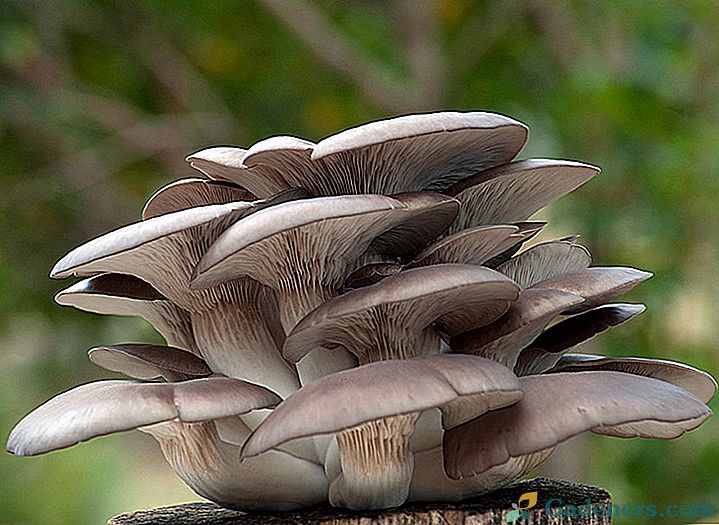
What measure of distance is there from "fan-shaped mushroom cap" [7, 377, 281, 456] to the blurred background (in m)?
2.07

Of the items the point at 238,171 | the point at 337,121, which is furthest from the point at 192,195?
the point at 337,121

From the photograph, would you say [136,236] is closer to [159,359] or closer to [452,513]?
[159,359]

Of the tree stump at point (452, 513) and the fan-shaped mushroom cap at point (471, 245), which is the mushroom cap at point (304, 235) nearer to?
the fan-shaped mushroom cap at point (471, 245)

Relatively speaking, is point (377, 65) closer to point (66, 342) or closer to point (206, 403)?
point (66, 342)

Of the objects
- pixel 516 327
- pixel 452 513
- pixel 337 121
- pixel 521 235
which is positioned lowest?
pixel 452 513

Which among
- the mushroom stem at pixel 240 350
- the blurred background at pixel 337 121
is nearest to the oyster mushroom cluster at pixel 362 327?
the mushroom stem at pixel 240 350

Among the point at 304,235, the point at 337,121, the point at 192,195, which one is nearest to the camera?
the point at 304,235

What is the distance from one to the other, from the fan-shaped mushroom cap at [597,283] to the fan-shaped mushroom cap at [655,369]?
0.08 meters

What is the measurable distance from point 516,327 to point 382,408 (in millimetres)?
204

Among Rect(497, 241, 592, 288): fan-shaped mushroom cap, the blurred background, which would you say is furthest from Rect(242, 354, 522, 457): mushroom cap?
the blurred background

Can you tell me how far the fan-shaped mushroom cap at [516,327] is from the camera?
0.88 m

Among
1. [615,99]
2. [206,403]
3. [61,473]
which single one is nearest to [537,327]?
[206,403]

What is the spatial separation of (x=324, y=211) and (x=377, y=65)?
2755mm

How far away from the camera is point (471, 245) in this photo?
0.94 m
